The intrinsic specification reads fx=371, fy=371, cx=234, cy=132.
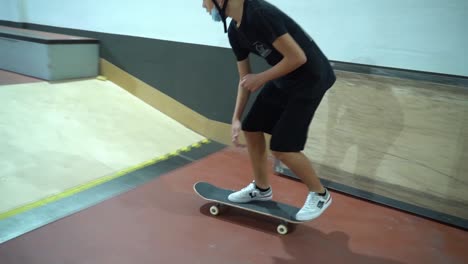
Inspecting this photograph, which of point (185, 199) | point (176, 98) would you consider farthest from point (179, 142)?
point (185, 199)

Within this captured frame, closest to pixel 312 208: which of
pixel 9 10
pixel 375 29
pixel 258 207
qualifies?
pixel 258 207

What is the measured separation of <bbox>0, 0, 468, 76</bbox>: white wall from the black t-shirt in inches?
34.2

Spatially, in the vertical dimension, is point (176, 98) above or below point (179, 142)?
above

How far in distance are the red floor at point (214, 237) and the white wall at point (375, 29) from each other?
3.37ft

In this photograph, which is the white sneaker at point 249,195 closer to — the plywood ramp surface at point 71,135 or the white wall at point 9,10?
the plywood ramp surface at point 71,135

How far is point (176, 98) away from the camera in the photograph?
3.71 meters

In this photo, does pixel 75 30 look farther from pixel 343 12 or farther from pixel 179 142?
pixel 343 12

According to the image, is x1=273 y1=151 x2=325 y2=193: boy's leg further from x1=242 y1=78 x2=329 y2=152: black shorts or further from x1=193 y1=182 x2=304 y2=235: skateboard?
x1=193 y1=182 x2=304 y2=235: skateboard

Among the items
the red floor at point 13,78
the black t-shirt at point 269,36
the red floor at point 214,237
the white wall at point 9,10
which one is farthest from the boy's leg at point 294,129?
the white wall at point 9,10

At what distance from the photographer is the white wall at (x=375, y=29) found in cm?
232

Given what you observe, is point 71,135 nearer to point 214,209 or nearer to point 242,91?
point 214,209

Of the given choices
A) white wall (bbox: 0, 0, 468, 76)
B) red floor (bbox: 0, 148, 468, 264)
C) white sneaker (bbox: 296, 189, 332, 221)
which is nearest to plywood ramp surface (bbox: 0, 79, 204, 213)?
red floor (bbox: 0, 148, 468, 264)

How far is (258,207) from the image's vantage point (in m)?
2.16

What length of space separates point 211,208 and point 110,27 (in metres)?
2.84
